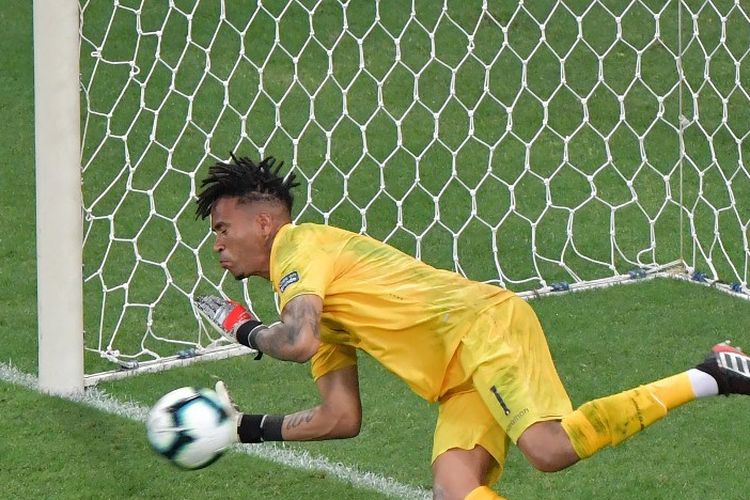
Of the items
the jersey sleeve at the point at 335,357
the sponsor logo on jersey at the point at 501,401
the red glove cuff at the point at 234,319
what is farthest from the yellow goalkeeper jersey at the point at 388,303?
the jersey sleeve at the point at 335,357

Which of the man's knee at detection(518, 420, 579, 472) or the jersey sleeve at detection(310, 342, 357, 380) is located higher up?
the jersey sleeve at detection(310, 342, 357, 380)

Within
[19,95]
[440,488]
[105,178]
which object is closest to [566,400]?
[440,488]

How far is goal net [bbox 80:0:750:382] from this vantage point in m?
8.25

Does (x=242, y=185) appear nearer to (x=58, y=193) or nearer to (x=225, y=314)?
(x=225, y=314)

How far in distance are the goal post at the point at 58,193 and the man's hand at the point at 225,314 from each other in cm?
172

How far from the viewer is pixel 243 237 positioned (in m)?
5.10

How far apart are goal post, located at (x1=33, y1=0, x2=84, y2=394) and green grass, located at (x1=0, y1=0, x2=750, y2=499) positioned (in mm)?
242

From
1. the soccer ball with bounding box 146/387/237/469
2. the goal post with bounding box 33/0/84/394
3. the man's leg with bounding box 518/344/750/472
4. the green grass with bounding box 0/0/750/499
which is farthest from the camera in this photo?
the goal post with bounding box 33/0/84/394

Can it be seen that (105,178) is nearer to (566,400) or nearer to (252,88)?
(252,88)

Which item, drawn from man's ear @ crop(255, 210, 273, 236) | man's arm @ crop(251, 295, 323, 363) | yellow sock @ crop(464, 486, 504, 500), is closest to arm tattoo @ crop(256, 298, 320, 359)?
man's arm @ crop(251, 295, 323, 363)

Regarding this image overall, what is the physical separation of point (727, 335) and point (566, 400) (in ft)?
9.35

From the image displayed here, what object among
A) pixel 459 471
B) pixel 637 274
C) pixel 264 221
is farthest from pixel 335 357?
pixel 637 274

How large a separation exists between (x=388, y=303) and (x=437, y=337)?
0.20m

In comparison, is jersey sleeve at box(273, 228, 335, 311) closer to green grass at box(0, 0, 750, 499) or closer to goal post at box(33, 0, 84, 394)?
green grass at box(0, 0, 750, 499)
